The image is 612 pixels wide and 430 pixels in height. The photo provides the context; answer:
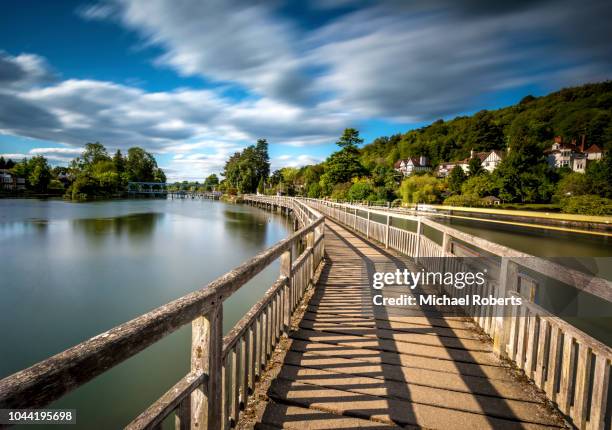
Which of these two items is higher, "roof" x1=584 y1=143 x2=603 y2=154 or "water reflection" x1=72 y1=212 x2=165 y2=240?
"roof" x1=584 y1=143 x2=603 y2=154

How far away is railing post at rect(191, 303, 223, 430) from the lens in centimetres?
157

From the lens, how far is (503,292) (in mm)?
3057

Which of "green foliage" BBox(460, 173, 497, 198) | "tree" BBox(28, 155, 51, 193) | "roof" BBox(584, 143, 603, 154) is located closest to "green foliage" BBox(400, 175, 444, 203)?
"green foliage" BBox(460, 173, 497, 198)

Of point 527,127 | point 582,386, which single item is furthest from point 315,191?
point 527,127

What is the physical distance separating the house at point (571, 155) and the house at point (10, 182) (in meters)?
125

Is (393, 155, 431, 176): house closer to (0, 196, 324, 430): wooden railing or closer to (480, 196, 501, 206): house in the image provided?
(480, 196, 501, 206): house

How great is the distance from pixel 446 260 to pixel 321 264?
2.96m

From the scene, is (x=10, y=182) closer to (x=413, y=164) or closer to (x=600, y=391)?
(x=600, y=391)

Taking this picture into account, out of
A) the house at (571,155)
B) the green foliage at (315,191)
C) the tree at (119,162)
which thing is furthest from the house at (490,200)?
the tree at (119,162)

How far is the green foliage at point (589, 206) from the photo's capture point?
2950 cm

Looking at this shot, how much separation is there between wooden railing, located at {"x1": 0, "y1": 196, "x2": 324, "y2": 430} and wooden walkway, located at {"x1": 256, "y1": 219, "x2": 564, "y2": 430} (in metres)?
0.38

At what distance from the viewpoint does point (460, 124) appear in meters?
134

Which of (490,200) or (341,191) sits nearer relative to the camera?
(490,200)

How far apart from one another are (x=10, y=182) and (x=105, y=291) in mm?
93784
